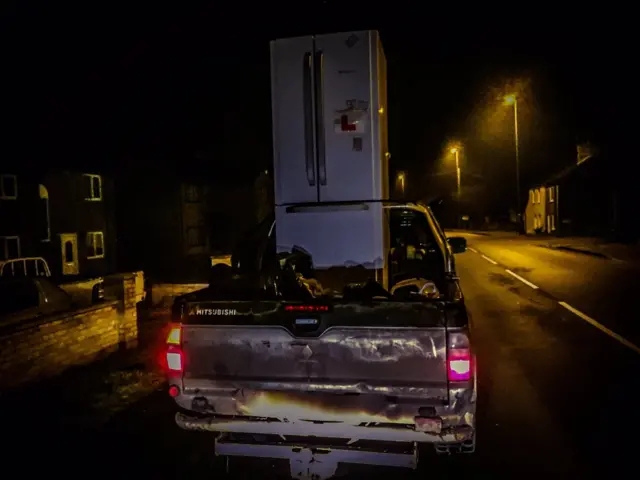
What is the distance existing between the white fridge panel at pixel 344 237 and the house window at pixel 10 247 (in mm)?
13727

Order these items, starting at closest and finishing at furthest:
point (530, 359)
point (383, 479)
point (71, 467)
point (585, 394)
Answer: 1. point (383, 479)
2. point (71, 467)
3. point (585, 394)
4. point (530, 359)

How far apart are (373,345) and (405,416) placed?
0.47 metres

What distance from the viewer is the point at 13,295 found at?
30.0ft

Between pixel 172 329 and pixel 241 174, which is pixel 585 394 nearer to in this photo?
pixel 172 329

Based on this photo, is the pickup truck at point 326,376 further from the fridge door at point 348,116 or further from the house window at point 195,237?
the house window at point 195,237

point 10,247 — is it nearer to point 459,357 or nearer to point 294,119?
point 294,119

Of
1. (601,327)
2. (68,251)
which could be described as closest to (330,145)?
(601,327)

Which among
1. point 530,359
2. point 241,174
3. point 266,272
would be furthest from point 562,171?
→ point 266,272

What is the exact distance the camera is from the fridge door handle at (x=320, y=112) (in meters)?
6.49

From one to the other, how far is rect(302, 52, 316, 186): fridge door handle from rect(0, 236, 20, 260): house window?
13.8 m

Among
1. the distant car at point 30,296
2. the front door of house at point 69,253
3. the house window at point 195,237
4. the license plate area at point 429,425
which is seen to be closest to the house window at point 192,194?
the house window at point 195,237

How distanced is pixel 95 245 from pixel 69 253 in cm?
151

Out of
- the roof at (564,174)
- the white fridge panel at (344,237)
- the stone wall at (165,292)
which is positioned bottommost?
the stone wall at (165,292)

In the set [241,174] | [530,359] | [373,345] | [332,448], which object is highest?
[241,174]
